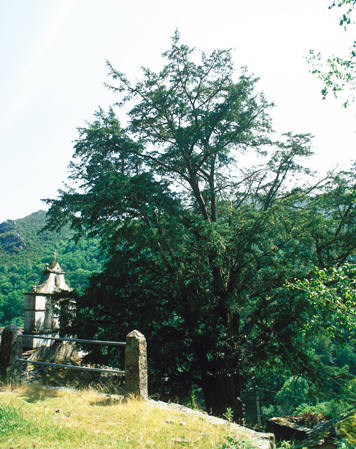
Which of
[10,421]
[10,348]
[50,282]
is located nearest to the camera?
[10,421]

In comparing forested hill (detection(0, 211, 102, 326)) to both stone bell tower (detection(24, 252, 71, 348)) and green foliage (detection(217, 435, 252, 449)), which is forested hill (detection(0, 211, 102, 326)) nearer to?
stone bell tower (detection(24, 252, 71, 348))

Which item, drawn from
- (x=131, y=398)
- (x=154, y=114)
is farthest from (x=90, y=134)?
(x=131, y=398)

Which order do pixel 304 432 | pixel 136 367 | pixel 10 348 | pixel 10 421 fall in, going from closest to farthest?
pixel 10 421, pixel 136 367, pixel 10 348, pixel 304 432

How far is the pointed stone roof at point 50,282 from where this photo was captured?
12.3 metres

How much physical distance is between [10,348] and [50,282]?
4385 mm

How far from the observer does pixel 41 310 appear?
12.2 metres

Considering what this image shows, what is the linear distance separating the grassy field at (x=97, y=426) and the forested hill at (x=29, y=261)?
905cm

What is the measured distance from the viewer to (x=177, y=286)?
11.4m

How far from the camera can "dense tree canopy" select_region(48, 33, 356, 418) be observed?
1074cm

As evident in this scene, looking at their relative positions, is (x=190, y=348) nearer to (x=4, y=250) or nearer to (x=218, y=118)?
(x=218, y=118)

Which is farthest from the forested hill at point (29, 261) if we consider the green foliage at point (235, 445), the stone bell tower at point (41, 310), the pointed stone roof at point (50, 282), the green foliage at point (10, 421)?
the green foliage at point (235, 445)

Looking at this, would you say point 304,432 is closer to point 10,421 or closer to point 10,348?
point 10,421

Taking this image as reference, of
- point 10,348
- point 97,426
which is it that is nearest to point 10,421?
point 97,426

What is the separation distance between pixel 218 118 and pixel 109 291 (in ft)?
25.7
